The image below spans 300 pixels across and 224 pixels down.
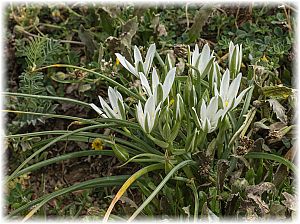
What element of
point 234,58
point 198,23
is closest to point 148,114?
point 234,58

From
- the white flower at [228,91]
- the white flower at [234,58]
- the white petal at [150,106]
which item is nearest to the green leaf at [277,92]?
the white flower at [234,58]

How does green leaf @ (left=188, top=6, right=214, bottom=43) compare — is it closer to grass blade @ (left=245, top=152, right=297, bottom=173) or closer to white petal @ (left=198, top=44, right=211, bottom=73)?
white petal @ (left=198, top=44, right=211, bottom=73)

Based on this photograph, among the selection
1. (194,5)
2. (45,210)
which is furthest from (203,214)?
(194,5)

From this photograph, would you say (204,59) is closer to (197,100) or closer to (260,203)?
(197,100)

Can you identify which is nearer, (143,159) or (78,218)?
(143,159)

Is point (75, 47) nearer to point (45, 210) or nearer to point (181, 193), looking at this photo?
point (45, 210)

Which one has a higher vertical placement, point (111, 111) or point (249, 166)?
point (111, 111)
